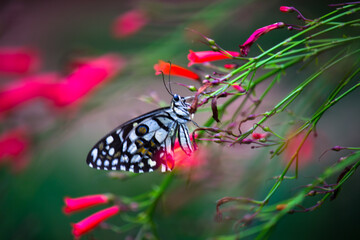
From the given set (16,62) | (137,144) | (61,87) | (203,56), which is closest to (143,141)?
(137,144)

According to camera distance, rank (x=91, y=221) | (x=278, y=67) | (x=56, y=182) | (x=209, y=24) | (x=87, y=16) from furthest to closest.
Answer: (x=87, y=16)
(x=56, y=182)
(x=209, y=24)
(x=91, y=221)
(x=278, y=67)

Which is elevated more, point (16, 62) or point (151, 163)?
point (16, 62)

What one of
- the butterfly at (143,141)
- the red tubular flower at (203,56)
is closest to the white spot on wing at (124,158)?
the butterfly at (143,141)

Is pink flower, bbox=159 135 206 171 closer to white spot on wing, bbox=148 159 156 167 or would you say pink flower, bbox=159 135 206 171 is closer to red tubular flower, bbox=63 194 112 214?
white spot on wing, bbox=148 159 156 167

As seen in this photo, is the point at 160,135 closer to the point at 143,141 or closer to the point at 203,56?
the point at 143,141

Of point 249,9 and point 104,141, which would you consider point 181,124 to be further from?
point 249,9

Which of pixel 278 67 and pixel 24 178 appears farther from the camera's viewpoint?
pixel 24 178

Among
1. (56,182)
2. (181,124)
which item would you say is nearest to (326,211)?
(181,124)
